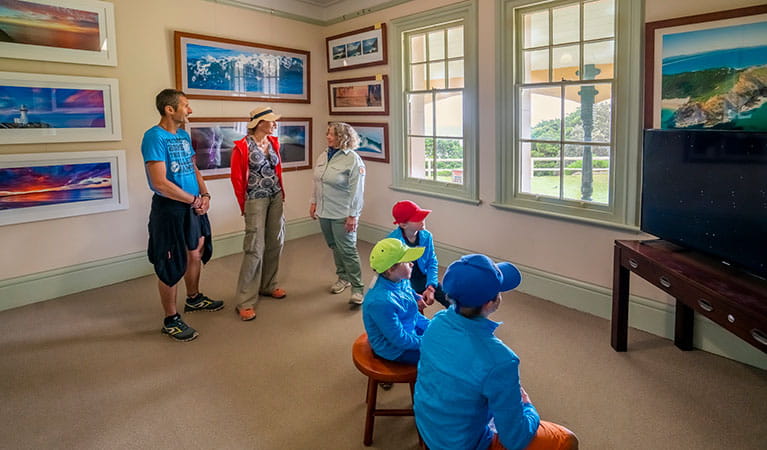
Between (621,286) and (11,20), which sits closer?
(621,286)

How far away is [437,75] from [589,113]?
5.34ft

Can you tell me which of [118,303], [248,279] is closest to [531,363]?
[248,279]

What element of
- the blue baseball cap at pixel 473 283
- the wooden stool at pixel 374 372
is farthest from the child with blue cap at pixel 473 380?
the wooden stool at pixel 374 372

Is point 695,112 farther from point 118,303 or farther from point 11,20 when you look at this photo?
point 11,20

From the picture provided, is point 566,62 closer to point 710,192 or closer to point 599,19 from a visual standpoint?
point 599,19

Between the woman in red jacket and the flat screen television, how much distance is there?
98.6 inches

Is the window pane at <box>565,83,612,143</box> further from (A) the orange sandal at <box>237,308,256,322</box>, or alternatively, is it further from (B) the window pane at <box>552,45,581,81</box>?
(A) the orange sandal at <box>237,308,256,322</box>

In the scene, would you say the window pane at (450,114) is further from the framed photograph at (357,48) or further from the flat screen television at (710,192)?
the flat screen television at (710,192)

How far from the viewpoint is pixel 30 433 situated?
91.6 inches

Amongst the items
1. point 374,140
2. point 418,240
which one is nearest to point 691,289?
point 418,240

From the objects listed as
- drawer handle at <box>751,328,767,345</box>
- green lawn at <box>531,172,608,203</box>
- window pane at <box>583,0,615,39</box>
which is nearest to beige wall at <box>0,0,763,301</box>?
green lawn at <box>531,172,608,203</box>

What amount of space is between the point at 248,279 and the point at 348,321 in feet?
2.67

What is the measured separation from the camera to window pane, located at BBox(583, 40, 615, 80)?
335 cm

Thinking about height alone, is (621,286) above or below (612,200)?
below
